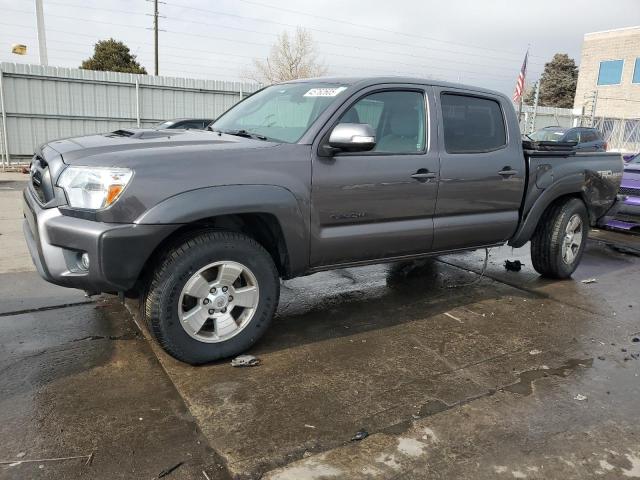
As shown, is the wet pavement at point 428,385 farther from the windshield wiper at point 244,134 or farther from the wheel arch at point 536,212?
the windshield wiper at point 244,134

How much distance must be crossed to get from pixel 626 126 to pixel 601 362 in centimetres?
2720

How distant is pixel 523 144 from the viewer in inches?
198

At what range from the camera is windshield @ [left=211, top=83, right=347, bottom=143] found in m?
3.75

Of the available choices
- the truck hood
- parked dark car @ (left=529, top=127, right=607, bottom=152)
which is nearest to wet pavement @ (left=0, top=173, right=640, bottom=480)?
the truck hood

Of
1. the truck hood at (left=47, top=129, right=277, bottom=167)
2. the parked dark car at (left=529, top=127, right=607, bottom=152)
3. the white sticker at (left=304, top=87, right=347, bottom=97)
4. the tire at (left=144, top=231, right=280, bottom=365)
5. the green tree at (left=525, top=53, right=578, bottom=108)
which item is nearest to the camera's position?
the truck hood at (left=47, top=129, right=277, bottom=167)

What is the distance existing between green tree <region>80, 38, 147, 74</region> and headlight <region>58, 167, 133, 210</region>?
30.0 meters

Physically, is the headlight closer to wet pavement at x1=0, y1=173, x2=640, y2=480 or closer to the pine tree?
wet pavement at x1=0, y1=173, x2=640, y2=480

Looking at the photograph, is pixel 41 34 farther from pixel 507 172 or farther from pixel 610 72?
pixel 610 72

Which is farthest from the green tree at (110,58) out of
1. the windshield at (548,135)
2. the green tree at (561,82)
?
the green tree at (561,82)

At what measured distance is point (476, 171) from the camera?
441 cm

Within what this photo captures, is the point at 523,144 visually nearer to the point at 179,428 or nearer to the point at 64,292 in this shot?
the point at 179,428

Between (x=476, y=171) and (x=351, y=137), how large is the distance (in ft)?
4.81

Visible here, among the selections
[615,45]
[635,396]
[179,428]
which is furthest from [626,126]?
[179,428]

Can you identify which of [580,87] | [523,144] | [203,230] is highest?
[580,87]
